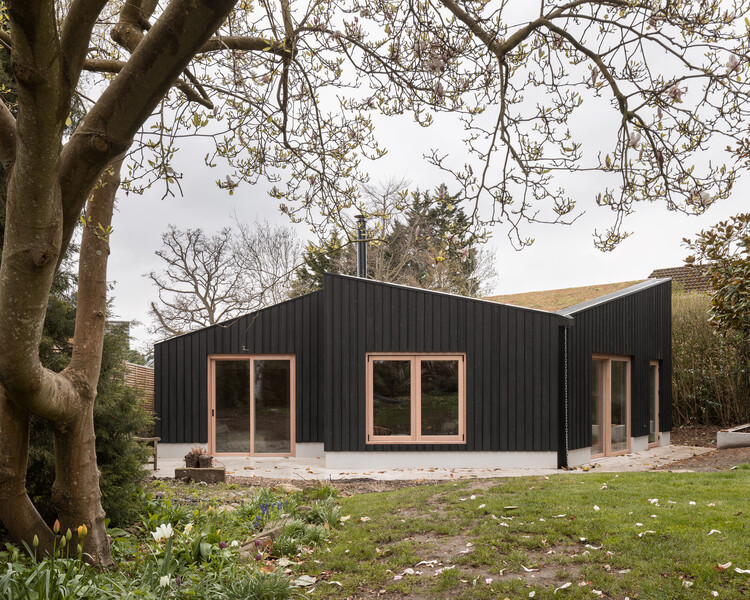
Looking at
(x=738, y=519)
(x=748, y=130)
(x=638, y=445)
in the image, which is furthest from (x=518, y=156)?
(x=638, y=445)

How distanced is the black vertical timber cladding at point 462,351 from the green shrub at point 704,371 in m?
7.00

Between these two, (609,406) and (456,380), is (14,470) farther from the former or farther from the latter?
(609,406)

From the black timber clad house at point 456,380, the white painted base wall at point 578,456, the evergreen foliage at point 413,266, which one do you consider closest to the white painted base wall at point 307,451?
the black timber clad house at point 456,380

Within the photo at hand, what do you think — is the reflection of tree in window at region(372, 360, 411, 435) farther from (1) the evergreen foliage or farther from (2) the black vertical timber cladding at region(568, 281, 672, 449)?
(1) the evergreen foliage

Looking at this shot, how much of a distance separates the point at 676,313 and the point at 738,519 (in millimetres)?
12570

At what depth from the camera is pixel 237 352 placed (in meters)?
12.5

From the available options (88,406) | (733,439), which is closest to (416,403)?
(733,439)

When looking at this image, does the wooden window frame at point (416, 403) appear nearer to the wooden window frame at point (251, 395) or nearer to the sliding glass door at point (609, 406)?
the wooden window frame at point (251, 395)

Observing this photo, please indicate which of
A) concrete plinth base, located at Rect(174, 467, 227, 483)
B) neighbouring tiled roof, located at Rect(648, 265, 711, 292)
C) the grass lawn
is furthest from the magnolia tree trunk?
neighbouring tiled roof, located at Rect(648, 265, 711, 292)

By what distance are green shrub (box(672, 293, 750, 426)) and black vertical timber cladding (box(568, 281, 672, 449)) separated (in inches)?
65.7

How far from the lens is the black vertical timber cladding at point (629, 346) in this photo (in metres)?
11.3

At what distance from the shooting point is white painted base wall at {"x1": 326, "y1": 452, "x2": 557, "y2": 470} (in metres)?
10.8

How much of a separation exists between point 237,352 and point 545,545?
892 cm

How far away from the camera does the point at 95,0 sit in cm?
278
